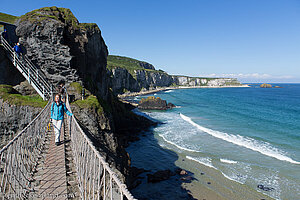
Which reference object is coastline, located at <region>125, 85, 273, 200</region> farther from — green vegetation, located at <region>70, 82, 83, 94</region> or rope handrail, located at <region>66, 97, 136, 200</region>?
green vegetation, located at <region>70, 82, 83, 94</region>

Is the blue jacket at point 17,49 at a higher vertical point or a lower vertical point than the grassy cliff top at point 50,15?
lower

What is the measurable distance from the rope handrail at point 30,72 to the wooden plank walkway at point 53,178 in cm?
868

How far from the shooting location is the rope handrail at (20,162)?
14.4 ft

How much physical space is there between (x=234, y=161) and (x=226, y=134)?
10.3m

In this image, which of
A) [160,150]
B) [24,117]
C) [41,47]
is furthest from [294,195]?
[41,47]

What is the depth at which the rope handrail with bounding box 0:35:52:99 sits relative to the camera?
13930 millimetres

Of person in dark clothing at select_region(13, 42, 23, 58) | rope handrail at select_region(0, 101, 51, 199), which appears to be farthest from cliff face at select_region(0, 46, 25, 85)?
rope handrail at select_region(0, 101, 51, 199)

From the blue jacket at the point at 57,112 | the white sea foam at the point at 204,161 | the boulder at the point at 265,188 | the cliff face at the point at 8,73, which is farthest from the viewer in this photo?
the white sea foam at the point at 204,161

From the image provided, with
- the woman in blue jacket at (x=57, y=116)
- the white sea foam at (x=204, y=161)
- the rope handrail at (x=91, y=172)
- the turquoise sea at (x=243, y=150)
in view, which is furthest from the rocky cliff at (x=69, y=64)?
the white sea foam at (x=204, y=161)

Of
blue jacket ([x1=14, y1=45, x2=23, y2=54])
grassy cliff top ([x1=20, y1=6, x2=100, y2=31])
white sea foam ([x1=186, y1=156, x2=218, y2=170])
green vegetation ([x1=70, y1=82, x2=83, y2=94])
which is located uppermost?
grassy cliff top ([x1=20, y1=6, x2=100, y2=31])

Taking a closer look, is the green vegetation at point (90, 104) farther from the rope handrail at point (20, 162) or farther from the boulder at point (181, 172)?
the boulder at point (181, 172)

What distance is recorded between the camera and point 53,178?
5.14 metres

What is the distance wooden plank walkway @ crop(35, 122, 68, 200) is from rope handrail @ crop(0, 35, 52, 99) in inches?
342

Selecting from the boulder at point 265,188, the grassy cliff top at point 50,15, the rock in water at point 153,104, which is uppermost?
the grassy cliff top at point 50,15
